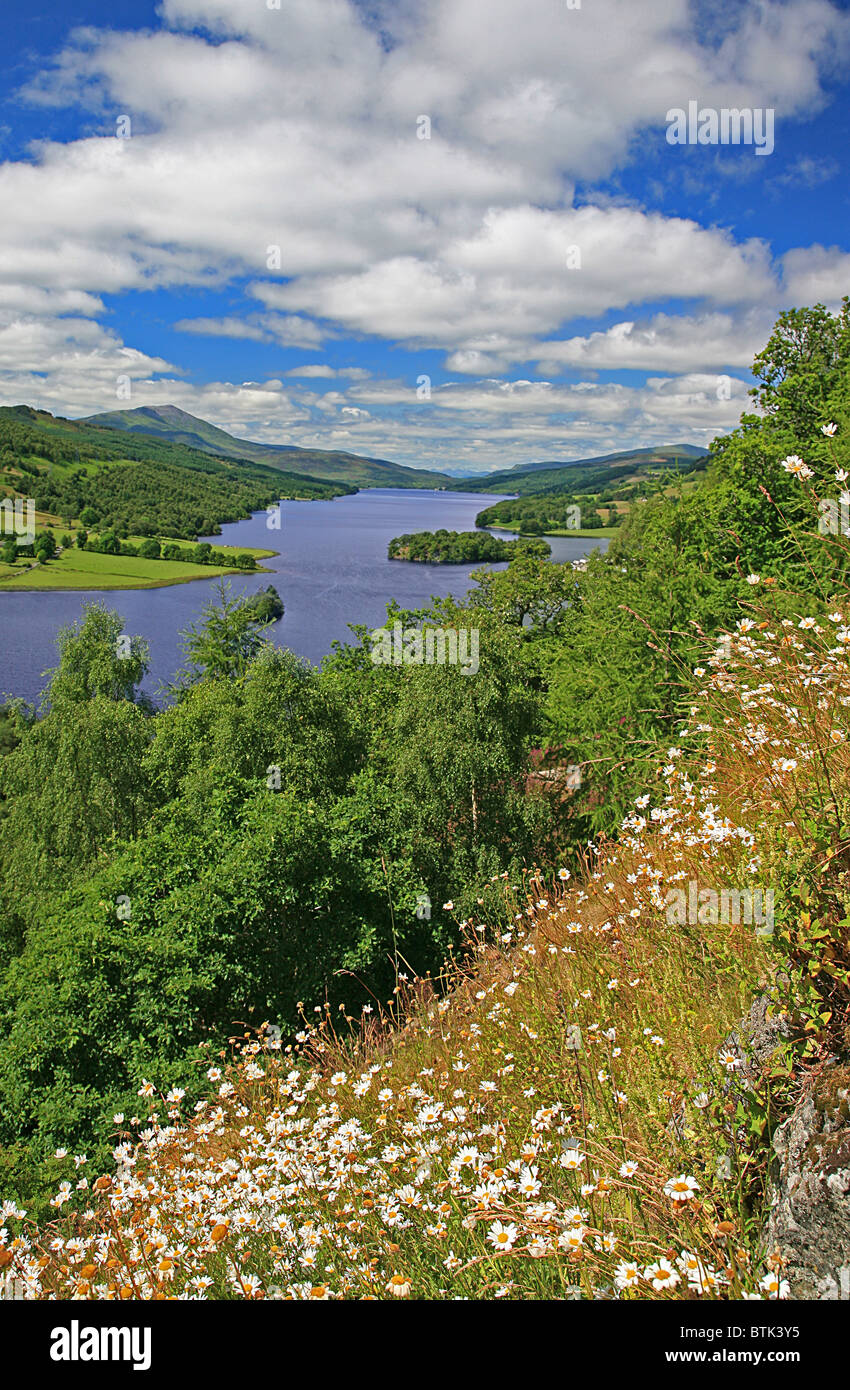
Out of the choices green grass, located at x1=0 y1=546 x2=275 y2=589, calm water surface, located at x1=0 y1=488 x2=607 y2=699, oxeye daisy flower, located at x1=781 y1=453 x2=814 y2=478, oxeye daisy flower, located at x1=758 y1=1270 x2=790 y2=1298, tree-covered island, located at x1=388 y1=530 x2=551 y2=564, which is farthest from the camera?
tree-covered island, located at x1=388 y1=530 x2=551 y2=564

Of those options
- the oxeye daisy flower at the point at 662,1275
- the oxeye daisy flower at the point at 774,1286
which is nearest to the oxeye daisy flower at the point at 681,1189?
the oxeye daisy flower at the point at 662,1275

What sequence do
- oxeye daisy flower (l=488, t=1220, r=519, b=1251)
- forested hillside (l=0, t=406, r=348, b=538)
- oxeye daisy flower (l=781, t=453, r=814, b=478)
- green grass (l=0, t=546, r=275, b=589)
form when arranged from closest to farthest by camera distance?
oxeye daisy flower (l=488, t=1220, r=519, b=1251) < oxeye daisy flower (l=781, t=453, r=814, b=478) < green grass (l=0, t=546, r=275, b=589) < forested hillside (l=0, t=406, r=348, b=538)

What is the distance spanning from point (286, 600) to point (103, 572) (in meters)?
31.1

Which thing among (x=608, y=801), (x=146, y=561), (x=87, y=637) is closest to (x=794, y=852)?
(x=608, y=801)

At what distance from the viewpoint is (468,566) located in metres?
117

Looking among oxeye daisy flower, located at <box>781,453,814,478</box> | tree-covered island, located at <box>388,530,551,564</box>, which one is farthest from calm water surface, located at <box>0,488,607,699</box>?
oxeye daisy flower, located at <box>781,453,814,478</box>

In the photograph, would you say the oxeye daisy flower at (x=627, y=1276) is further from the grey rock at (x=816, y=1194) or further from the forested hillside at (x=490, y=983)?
the grey rock at (x=816, y=1194)

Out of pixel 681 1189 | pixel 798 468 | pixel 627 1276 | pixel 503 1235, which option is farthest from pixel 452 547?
pixel 627 1276

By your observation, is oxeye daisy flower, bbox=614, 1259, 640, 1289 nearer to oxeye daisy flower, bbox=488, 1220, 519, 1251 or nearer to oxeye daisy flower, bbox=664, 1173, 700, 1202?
oxeye daisy flower, bbox=664, 1173, 700, 1202

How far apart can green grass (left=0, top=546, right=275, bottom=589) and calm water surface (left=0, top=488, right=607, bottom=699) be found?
5.15 ft

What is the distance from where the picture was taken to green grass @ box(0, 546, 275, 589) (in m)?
96.2

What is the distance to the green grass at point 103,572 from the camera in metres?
96.2

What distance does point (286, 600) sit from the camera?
3396 inches

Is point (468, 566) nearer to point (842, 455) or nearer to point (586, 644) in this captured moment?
point (586, 644)
